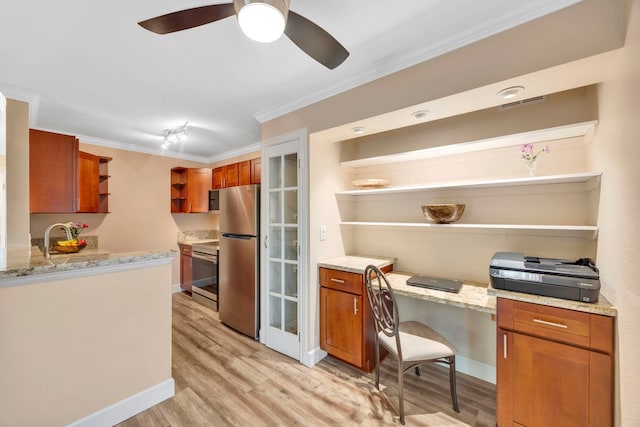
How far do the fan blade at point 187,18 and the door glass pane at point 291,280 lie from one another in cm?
200

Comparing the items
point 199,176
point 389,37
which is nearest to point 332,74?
point 389,37

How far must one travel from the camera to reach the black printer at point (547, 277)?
1.37m

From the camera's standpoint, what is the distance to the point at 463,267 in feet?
7.41

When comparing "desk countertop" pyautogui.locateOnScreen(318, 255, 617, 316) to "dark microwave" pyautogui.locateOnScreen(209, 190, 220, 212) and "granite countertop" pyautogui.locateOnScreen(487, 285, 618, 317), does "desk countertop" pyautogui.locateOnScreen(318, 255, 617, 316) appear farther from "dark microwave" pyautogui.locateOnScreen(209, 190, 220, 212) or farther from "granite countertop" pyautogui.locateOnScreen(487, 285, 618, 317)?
"dark microwave" pyautogui.locateOnScreen(209, 190, 220, 212)

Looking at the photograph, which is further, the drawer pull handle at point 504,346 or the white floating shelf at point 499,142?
the white floating shelf at point 499,142

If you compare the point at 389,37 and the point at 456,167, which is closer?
the point at 389,37

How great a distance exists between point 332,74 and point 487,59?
3.37ft

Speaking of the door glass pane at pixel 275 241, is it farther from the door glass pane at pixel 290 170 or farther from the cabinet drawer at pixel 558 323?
the cabinet drawer at pixel 558 323

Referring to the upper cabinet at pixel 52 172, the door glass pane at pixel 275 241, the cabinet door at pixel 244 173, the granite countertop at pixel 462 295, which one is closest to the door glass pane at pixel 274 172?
the door glass pane at pixel 275 241

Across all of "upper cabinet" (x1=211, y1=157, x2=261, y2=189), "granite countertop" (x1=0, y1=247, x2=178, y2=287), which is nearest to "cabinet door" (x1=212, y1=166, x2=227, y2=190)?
"upper cabinet" (x1=211, y1=157, x2=261, y2=189)

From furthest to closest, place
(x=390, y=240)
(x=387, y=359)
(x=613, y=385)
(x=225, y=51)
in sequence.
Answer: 1. (x=390, y=240)
2. (x=387, y=359)
3. (x=225, y=51)
4. (x=613, y=385)

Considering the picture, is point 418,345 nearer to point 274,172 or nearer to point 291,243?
point 291,243

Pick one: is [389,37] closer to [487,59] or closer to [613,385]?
[487,59]

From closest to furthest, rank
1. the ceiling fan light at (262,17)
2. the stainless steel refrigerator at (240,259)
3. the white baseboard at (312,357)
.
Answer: the ceiling fan light at (262,17) < the white baseboard at (312,357) < the stainless steel refrigerator at (240,259)
